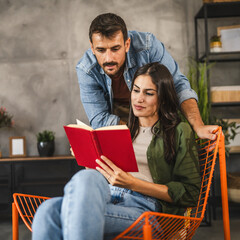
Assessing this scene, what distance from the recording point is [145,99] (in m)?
1.48

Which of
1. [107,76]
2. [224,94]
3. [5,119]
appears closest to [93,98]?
[107,76]

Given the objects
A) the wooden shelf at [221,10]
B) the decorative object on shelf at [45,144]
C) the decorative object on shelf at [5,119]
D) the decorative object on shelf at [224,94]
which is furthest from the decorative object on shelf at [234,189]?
the decorative object on shelf at [5,119]

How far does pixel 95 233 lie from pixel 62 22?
3021 mm

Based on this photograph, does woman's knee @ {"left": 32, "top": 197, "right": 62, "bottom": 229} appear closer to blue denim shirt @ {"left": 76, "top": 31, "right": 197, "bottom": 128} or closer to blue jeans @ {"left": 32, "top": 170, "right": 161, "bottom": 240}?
blue jeans @ {"left": 32, "top": 170, "right": 161, "bottom": 240}

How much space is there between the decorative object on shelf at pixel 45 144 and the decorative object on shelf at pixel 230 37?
208 cm

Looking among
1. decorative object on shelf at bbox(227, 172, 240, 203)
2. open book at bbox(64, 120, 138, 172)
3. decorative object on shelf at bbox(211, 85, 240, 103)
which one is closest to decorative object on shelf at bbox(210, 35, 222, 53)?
decorative object on shelf at bbox(211, 85, 240, 103)

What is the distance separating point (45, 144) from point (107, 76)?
164 centimetres

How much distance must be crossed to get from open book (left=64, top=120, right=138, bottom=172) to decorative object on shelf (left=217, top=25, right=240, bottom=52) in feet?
8.51

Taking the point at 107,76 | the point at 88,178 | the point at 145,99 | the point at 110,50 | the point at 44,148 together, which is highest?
the point at 110,50

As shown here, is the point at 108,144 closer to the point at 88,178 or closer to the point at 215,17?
the point at 88,178

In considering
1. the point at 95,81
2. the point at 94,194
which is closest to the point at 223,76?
the point at 95,81

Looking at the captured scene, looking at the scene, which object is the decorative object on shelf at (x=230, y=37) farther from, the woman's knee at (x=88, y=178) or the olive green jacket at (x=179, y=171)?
the woman's knee at (x=88, y=178)

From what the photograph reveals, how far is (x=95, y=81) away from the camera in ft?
6.37

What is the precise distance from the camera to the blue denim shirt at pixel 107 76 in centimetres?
183
